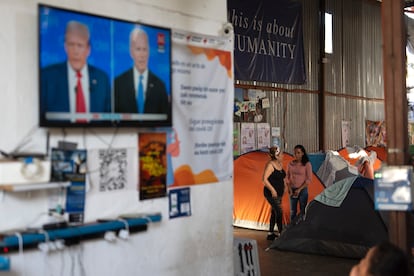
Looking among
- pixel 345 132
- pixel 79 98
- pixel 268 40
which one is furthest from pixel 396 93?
pixel 345 132

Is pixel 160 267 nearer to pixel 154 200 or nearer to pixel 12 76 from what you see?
pixel 154 200

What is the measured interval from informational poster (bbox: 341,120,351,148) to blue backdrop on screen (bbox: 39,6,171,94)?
33.8 ft

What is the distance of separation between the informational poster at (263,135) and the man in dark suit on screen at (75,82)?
23.6 ft

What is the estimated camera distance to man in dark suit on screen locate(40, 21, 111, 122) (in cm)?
324

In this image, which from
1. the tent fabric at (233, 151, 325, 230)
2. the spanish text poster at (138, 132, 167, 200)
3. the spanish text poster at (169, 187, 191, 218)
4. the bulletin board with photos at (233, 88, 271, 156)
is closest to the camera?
the spanish text poster at (138, 132, 167, 200)

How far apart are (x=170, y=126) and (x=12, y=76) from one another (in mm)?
1242

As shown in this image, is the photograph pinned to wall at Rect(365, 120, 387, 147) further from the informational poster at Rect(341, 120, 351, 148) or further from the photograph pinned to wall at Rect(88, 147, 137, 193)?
the photograph pinned to wall at Rect(88, 147, 137, 193)

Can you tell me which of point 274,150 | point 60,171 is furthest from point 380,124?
point 60,171

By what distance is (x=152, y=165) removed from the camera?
3.95 metres

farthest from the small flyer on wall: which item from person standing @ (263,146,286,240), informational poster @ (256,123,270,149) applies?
informational poster @ (256,123,270,149)

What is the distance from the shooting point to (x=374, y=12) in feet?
50.1

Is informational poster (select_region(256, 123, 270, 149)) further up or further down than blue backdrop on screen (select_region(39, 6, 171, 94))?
further down

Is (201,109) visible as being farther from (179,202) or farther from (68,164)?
(68,164)

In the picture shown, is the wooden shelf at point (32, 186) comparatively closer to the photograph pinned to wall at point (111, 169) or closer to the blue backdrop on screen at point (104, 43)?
the photograph pinned to wall at point (111, 169)
